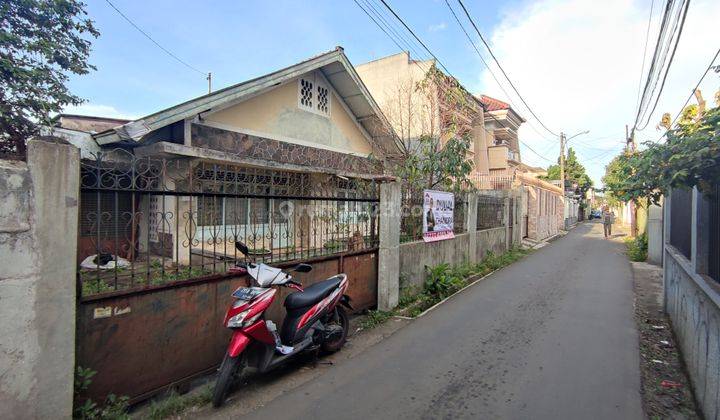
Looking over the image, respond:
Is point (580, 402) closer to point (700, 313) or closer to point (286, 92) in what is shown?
point (700, 313)

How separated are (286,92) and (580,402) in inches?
347

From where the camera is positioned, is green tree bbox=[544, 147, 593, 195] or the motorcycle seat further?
green tree bbox=[544, 147, 593, 195]

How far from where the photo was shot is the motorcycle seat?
4.04m

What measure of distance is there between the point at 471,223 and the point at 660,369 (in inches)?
243

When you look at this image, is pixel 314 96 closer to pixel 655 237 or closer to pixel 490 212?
pixel 490 212

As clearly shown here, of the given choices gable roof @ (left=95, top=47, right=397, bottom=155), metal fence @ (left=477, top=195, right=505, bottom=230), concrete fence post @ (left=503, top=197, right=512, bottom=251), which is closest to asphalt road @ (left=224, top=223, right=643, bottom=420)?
metal fence @ (left=477, top=195, right=505, bottom=230)

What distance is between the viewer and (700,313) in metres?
3.71

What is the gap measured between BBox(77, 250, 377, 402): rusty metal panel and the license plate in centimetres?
49

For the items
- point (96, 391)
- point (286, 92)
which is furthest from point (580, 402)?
point (286, 92)

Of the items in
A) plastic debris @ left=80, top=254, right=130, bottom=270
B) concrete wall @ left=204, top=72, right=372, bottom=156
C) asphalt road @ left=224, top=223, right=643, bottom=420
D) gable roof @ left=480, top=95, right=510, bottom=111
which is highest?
gable roof @ left=480, top=95, right=510, bottom=111

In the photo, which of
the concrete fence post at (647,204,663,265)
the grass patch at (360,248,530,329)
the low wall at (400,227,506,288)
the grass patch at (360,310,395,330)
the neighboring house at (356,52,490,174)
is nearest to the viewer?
the grass patch at (360,310,395,330)

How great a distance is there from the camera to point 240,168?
28.1 ft

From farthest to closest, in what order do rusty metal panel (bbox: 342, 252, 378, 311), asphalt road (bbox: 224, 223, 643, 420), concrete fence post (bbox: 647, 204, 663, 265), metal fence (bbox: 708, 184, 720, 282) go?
concrete fence post (bbox: 647, 204, 663, 265)
rusty metal panel (bbox: 342, 252, 378, 311)
metal fence (bbox: 708, 184, 720, 282)
asphalt road (bbox: 224, 223, 643, 420)

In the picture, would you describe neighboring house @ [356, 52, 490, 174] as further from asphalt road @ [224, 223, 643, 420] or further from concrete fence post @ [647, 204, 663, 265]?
concrete fence post @ [647, 204, 663, 265]
